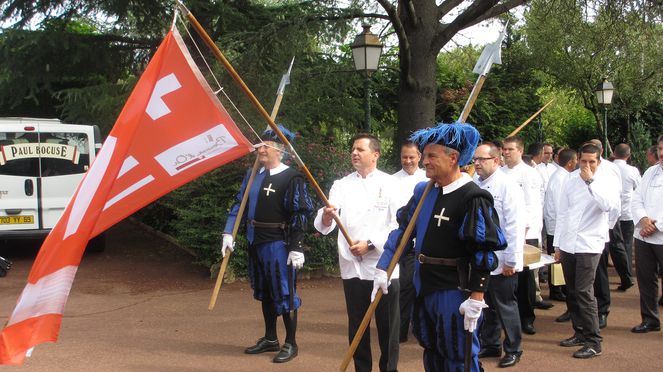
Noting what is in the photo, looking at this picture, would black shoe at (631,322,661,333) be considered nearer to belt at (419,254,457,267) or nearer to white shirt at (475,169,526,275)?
white shirt at (475,169,526,275)

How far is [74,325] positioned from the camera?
769 cm

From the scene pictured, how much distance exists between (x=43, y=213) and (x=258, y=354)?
657cm

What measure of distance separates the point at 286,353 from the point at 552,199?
4.79 m

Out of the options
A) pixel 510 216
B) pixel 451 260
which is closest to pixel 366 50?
pixel 510 216

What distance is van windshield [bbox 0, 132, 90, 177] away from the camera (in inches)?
449

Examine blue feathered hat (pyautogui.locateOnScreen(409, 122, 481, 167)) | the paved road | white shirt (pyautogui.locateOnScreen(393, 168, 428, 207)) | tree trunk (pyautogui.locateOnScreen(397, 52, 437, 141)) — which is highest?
tree trunk (pyautogui.locateOnScreen(397, 52, 437, 141))

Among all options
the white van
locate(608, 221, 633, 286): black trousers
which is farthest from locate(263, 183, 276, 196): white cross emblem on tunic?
the white van

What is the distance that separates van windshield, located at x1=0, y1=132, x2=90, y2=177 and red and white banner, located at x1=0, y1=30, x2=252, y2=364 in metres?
8.38

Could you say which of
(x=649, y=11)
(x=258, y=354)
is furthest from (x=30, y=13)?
(x=649, y=11)

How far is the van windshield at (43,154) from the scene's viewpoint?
11.4m

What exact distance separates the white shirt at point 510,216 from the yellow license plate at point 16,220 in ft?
27.4

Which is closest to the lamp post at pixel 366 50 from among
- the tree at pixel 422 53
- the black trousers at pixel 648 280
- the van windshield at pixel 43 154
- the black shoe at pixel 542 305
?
the tree at pixel 422 53

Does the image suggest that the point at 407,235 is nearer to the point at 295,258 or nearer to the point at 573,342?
the point at 295,258

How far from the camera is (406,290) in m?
6.55
